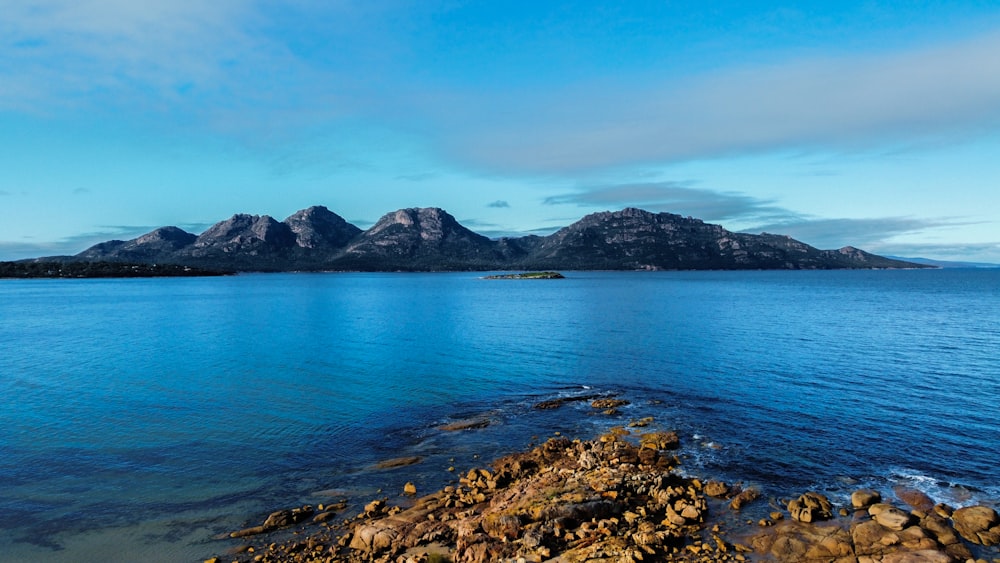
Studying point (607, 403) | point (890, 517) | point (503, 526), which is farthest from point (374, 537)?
point (607, 403)

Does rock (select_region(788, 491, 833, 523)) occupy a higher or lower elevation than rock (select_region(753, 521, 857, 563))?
higher

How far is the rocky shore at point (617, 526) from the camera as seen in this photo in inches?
764

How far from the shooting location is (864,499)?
76.0ft

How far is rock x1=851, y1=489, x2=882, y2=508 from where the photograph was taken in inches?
909

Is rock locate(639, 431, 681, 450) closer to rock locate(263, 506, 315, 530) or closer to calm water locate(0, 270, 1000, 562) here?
calm water locate(0, 270, 1000, 562)

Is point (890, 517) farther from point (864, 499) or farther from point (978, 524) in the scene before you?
point (978, 524)

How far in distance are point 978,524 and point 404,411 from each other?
1294 inches

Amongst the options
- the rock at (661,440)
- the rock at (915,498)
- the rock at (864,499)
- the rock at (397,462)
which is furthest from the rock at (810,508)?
the rock at (397,462)

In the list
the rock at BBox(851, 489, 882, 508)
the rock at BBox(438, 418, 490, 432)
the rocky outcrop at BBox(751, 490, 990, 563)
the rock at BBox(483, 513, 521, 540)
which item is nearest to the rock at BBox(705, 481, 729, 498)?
the rocky outcrop at BBox(751, 490, 990, 563)

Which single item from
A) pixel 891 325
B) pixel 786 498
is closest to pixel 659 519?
pixel 786 498

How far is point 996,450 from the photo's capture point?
29.5 m

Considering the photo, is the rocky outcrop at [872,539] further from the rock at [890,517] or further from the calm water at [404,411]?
the calm water at [404,411]

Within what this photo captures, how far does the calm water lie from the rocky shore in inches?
78.2

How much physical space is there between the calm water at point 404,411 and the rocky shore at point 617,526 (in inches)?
78.2
